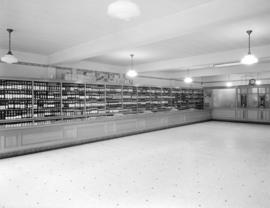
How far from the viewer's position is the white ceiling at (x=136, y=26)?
3219 mm

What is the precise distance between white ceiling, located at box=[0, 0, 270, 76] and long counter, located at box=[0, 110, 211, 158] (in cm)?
217

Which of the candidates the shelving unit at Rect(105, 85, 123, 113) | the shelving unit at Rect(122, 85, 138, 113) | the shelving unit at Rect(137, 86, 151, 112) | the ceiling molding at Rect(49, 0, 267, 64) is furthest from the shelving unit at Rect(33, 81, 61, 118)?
the shelving unit at Rect(137, 86, 151, 112)

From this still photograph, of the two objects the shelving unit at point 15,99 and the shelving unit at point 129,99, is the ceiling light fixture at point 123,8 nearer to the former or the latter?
the shelving unit at point 15,99

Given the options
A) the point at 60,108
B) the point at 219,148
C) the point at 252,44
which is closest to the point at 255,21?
the point at 252,44

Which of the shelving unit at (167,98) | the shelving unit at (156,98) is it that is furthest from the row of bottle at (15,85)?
the shelving unit at (167,98)

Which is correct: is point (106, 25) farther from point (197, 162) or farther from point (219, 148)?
point (219, 148)

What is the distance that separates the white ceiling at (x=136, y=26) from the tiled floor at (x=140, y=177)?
8.65 ft

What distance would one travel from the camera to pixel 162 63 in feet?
27.2

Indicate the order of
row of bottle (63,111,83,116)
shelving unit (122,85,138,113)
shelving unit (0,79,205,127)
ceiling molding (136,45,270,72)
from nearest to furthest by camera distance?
shelving unit (0,79,205,127) → ceiling molding (136,45,270,72) → row of bottle (63,111,83,116) → shelving unit (122,85,138,113)

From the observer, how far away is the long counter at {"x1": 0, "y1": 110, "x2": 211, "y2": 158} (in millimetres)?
5113

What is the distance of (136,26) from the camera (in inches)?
170

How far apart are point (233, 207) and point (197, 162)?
188 cm

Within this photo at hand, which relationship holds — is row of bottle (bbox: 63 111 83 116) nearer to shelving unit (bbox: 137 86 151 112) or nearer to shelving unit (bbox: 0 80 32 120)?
shelving unit (bbox: 0 80 32 120)

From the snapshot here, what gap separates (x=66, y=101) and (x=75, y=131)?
3.18ft
